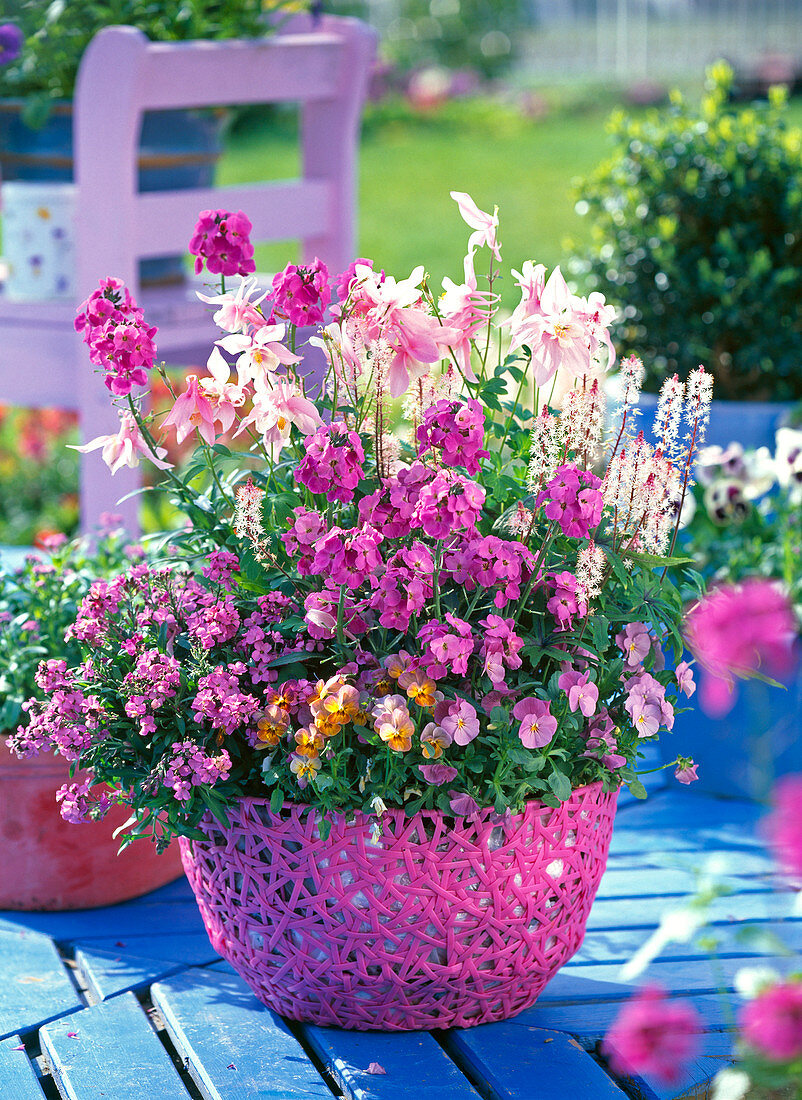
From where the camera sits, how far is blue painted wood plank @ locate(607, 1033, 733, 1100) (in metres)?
1.47

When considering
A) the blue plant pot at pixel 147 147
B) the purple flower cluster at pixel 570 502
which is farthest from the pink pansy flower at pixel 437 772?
the blue plant pot at pixel 147 147

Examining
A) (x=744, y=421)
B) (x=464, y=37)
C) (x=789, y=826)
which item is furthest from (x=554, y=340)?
(x=464, y=37)

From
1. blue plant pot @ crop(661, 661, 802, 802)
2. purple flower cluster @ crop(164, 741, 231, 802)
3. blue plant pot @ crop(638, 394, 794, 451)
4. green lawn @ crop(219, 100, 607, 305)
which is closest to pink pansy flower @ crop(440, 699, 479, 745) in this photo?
purple flower cluster @ crop(164, 741, 231, 802)

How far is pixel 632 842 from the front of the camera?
2.12 metres

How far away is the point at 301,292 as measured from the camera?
1.39m

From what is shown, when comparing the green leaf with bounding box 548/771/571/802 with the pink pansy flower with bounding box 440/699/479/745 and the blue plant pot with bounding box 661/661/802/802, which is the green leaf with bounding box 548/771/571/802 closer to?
the pink pansy flower with bounding box 440/699/479/745

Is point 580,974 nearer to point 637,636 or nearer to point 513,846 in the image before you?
point 513,846

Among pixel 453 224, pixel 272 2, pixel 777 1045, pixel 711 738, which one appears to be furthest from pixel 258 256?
pixel 777 1045

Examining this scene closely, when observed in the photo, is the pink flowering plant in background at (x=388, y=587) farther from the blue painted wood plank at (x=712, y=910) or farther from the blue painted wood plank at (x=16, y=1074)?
the blue painted wood plank at (x=712, y=910)

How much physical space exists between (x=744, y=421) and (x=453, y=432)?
1.47 metres

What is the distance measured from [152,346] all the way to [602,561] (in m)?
0.50

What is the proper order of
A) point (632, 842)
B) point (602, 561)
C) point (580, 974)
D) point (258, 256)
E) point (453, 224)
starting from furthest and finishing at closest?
point (453, 224)
point (258, 256)
point (632, 842)
point (580, 974)
point (602, 561)

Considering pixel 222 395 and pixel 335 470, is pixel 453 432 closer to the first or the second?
pixel 335 470

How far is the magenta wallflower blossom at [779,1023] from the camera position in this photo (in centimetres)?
73
